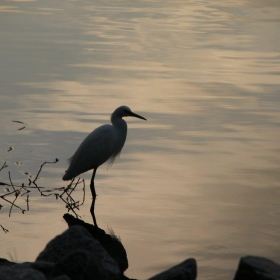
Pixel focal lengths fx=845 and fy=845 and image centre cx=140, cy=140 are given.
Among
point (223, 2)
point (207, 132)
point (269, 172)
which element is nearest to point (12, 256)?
point (269, 172)

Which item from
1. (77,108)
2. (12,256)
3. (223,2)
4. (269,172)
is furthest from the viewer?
(223,2)

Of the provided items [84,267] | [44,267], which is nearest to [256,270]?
[84,267]

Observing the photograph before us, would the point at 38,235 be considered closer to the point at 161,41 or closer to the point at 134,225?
the point at 134,225

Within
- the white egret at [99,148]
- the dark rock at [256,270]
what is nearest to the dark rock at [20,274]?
the dark rock at [256,270]

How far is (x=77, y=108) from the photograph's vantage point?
406 inches

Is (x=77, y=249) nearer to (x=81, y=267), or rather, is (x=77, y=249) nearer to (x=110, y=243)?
(x=81, y=267)

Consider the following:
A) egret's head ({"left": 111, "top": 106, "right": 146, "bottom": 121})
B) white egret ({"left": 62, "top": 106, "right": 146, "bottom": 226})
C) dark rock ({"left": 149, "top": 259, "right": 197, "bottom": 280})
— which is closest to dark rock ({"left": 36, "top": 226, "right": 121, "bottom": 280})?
dark rock ({"left": 149, "top": 259, "right": 197, "bottom": 280})

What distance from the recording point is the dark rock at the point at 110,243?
601 centimetres

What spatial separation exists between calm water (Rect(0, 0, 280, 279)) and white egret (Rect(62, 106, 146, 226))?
170mm

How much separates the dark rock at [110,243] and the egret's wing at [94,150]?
2.98ft

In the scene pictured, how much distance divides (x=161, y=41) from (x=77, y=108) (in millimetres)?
5388

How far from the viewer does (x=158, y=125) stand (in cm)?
979

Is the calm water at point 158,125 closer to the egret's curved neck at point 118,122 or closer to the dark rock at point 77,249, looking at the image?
the egret's curved neck at point 118,122

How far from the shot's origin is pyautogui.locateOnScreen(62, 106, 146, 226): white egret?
7.89 meters
